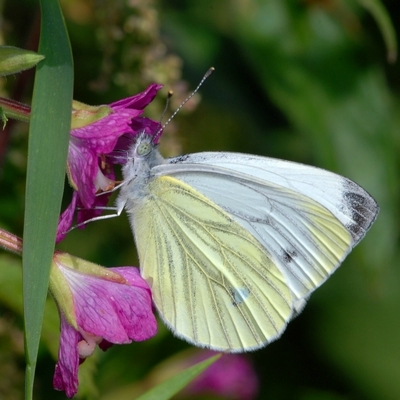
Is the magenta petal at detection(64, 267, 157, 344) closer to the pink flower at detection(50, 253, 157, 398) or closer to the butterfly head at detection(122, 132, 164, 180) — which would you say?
the pink flower at detection(50, 253, 157, 398)

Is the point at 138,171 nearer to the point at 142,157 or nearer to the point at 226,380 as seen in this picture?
the point at 142,157

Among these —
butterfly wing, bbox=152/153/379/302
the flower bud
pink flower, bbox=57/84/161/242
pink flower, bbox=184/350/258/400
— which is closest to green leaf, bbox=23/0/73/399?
the flower bud

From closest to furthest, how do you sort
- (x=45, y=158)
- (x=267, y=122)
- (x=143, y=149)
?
(x=45, y=158), (x=143, y=149), (x=267, y=122)

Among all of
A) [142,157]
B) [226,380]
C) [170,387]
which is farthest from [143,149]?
[226,380]

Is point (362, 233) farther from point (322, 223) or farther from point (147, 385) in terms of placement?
point (147, 385)

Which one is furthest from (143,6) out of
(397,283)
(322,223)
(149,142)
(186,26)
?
(397,283)

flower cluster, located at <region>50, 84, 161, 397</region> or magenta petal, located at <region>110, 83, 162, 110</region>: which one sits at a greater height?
magenta petal, located at <region>110, 83, 162, 110</region>
